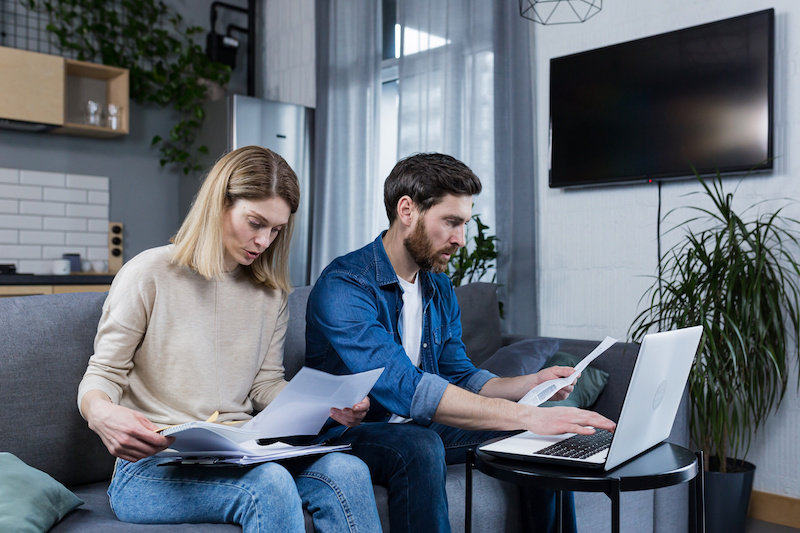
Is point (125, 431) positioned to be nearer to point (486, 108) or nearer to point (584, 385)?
Answer: point (584, 385)

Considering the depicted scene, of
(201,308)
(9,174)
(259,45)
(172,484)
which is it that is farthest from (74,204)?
(172,484)

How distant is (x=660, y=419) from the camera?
1.44 meters

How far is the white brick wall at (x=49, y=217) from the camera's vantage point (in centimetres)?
417

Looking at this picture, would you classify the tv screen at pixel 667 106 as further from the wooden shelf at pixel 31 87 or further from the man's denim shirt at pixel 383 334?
the wooden shelf at pixel 31 87

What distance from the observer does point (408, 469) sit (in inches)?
60.1

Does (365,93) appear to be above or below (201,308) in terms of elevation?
above

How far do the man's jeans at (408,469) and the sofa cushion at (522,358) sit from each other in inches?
22.2

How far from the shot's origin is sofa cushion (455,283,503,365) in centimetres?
254

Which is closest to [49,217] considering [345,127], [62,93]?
[62,93]

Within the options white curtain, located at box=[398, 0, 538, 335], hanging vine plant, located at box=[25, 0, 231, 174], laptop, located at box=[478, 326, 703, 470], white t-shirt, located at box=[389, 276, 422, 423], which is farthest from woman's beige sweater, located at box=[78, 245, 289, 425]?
hanging vine plant, located at box=[25, 0, 231, 174]

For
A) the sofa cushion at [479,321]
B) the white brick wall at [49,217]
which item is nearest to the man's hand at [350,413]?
the sofa cushion at [479,321]

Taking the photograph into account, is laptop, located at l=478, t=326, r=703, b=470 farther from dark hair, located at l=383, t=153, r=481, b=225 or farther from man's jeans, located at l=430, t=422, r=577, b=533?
A: dark hair, located at l=383, t=153, r=481, b=225

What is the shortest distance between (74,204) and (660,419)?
3913 millimetres

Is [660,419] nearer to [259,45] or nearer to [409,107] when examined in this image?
→ [409,107]
